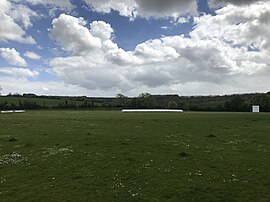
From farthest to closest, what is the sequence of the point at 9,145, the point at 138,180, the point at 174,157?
the point at 9,145
the point at 174,157
the point at 138,180

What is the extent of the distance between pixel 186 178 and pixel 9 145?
21221 mm

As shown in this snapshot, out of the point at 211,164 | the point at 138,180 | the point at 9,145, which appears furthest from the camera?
the point at 9,145

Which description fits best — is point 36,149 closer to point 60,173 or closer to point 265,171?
point 60,173

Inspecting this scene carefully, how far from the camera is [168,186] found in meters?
17.0

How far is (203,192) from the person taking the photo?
52.0ft

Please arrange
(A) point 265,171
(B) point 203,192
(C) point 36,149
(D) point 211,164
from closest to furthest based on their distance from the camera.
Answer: (B) point 203,192 < (A) point 265,171 < (D) point 211,164 < (C) point 36,149

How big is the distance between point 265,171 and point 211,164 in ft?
Answer: 11.7

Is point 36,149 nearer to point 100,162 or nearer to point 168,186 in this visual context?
point 100,162

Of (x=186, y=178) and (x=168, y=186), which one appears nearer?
(x=168, y=186)

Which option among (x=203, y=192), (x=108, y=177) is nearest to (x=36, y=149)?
(x=108, y=177)

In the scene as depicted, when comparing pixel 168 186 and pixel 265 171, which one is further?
pixel 265 171

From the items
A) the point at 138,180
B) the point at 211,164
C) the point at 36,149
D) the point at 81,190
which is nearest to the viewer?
the point at 81,190

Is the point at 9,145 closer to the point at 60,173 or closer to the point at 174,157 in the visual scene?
the point at 60,173

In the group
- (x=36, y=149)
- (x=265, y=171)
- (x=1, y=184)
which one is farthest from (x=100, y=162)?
(x=265, y=171)
